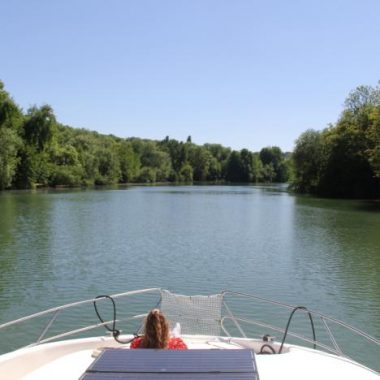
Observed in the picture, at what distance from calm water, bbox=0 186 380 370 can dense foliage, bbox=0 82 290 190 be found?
145 ft

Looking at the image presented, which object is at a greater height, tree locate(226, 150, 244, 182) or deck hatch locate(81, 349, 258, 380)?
tree locate(226, 150, 244, 182)

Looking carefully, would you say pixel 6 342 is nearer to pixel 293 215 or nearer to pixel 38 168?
pixel 293 215

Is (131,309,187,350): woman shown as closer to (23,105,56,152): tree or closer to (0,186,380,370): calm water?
(0,186,380,370): calm water

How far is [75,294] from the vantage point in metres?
15.7

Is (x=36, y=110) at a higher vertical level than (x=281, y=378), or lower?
higher

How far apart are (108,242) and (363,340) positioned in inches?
683

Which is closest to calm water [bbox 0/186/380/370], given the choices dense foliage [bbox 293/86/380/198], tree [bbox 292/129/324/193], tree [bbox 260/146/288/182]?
dense foliage [bbox 293/86/380/198]

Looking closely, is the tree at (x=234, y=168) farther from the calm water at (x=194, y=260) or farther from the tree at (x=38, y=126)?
the calm water at (x=194, y=260)

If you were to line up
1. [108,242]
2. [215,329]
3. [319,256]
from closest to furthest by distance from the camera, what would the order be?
[215,329], [319,256], [108,242]

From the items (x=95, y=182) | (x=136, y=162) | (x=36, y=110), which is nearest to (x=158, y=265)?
(x=36, y=110)

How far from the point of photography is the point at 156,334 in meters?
5.48

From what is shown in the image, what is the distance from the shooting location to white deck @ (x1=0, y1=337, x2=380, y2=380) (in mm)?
5305

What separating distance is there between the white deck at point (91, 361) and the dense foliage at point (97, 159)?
222 ft

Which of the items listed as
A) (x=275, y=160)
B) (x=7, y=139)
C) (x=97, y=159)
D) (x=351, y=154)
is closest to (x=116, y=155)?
(x=97, y=159)
